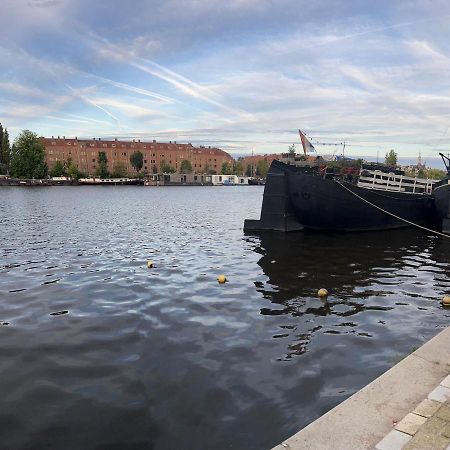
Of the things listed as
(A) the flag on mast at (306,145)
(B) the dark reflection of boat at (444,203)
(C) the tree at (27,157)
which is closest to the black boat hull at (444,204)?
(B) the dark reflection of boat at (444,203)

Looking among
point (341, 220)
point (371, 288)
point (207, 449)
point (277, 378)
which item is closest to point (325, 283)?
point (371, 288)

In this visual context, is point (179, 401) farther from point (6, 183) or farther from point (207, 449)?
point (6, 183)

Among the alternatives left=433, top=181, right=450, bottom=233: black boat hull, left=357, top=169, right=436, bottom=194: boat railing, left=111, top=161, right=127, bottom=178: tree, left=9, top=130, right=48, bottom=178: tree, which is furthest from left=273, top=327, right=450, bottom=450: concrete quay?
left=111, top=161, right=127, bottom=178: tree

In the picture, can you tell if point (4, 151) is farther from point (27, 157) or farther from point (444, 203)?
point (444, 203)

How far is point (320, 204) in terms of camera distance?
2445 cm

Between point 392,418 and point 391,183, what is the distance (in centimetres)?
2489

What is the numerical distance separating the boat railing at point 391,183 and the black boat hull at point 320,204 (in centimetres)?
85

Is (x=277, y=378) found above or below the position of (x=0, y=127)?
below

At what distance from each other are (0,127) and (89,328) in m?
158

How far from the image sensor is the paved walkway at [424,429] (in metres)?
3.76

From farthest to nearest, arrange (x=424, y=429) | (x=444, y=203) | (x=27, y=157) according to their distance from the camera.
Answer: (x=27, y=157), (x=444, y=203), (x=424, y=429)

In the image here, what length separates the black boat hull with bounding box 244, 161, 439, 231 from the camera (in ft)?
79.2

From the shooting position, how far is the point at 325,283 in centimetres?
1323

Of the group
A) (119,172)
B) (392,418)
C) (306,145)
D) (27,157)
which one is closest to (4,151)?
(27,157)
